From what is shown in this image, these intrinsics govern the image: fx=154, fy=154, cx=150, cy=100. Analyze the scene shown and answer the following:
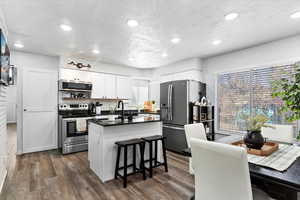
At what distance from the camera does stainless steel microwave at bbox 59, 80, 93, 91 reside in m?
4.21

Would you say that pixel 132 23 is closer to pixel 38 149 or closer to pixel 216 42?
pixel 216 42

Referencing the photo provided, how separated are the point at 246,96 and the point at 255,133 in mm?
2385

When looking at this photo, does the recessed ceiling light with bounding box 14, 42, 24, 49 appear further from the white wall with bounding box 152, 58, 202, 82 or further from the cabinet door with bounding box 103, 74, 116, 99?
Result: the white wall with bounding box 152, 58, 202, 82

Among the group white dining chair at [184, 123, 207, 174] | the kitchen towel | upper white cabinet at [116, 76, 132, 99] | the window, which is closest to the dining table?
white dining chair at [184, 123, 207, 174]

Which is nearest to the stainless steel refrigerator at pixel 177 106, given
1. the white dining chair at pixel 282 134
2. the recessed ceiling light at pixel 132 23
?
the white dining chair at pixel 282 134

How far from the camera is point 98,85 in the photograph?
4.91 meters

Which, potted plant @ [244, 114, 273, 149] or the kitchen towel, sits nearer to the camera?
potted plant @ [244, 114, 273, 149]

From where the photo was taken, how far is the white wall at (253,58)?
3043mm

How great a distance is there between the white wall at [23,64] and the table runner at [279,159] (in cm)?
483

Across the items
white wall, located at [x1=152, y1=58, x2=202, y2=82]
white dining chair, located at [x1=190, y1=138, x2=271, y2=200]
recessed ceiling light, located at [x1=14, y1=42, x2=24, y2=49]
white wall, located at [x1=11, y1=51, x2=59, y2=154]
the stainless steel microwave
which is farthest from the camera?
white wall, located at [x1=152, y1=58, x2=202, y2=82]

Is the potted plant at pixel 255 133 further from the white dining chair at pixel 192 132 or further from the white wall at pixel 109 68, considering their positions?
the white wall at pixel 109 68

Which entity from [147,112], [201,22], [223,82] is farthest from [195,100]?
[201,22]

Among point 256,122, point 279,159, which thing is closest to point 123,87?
point 256,122

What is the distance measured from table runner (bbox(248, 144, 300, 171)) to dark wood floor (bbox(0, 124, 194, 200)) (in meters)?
1.15
